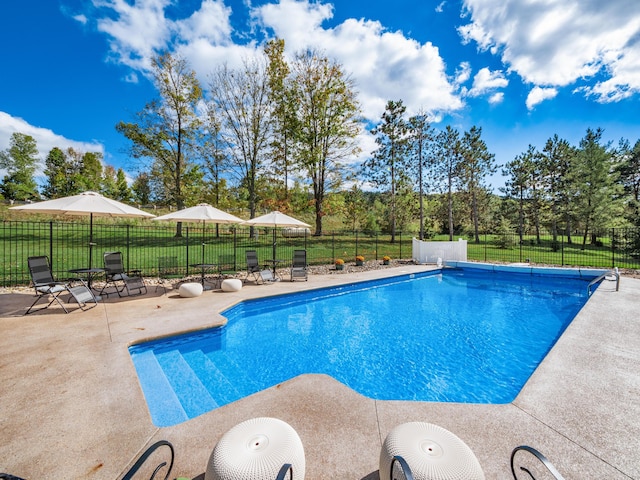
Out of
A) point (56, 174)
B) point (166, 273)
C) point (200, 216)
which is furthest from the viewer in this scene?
point (56, 174)

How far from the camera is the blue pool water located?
4.36 m

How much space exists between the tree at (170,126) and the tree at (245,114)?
1832 mm

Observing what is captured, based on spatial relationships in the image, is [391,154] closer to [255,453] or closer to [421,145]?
[421,145]

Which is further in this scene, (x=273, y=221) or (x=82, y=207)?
(x=273, y=221)

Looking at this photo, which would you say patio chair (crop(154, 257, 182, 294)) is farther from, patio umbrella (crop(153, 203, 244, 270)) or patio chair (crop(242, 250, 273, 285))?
patio chair (crop(242, 250, 273, 285))

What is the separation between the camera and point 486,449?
2.40 metres

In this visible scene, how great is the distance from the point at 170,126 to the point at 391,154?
19190mm

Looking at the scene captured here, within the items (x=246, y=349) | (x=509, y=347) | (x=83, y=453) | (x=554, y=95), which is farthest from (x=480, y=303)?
(x=554, y=95)

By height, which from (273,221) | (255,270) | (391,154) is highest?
(391,154)

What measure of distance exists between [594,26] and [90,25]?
17585mm

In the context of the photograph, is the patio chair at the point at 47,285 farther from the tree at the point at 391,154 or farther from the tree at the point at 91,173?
the tree at the point at 91,173

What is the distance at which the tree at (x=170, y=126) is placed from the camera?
20.6 metres

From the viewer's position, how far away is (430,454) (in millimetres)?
1726

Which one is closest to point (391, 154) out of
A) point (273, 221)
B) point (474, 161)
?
point (474, 161)
